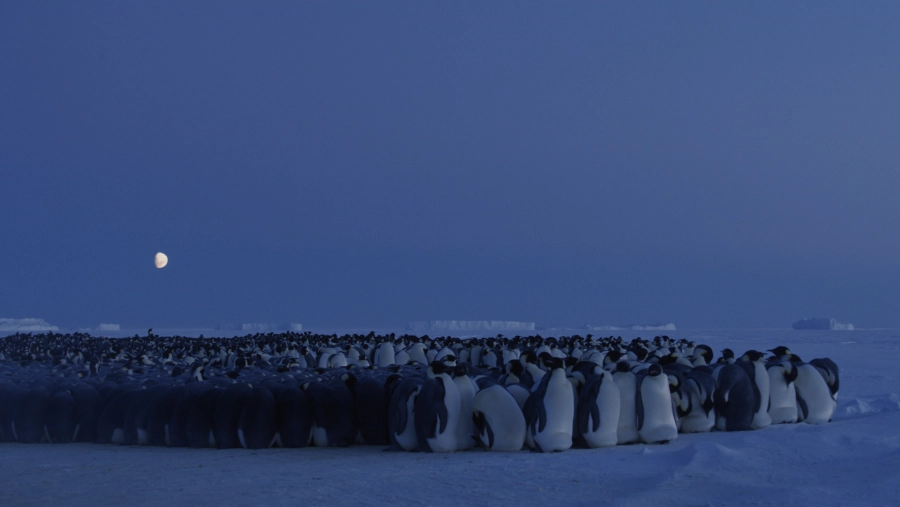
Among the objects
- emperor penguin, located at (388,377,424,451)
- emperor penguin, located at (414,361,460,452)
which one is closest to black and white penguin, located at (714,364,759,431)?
emperor penguin, located at (414,361,460,452)

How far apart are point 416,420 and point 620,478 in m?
2.27

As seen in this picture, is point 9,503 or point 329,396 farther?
point 329,396

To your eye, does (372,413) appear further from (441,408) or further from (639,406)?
(639,406)

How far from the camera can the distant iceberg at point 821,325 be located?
66.6 metres

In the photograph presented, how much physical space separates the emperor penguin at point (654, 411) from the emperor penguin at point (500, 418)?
3.52 feet

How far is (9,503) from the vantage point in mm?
5195

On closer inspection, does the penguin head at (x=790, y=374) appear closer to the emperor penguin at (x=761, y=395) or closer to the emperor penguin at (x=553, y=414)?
the emperor penguin at (x=761, y=395)

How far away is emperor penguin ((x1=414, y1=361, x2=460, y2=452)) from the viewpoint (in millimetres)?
7195

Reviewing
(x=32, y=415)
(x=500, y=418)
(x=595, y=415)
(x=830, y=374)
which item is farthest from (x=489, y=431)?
(x=32, y=415)

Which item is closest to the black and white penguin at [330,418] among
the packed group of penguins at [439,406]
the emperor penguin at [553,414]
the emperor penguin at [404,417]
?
the packed group of penguins at [439,406]

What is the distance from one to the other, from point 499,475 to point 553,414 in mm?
1322

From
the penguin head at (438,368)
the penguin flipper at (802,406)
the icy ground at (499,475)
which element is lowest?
the icy ground at (499,475)

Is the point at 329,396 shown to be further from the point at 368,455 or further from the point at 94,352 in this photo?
the point at 94,352

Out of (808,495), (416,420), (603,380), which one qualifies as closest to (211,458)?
(416,420)
